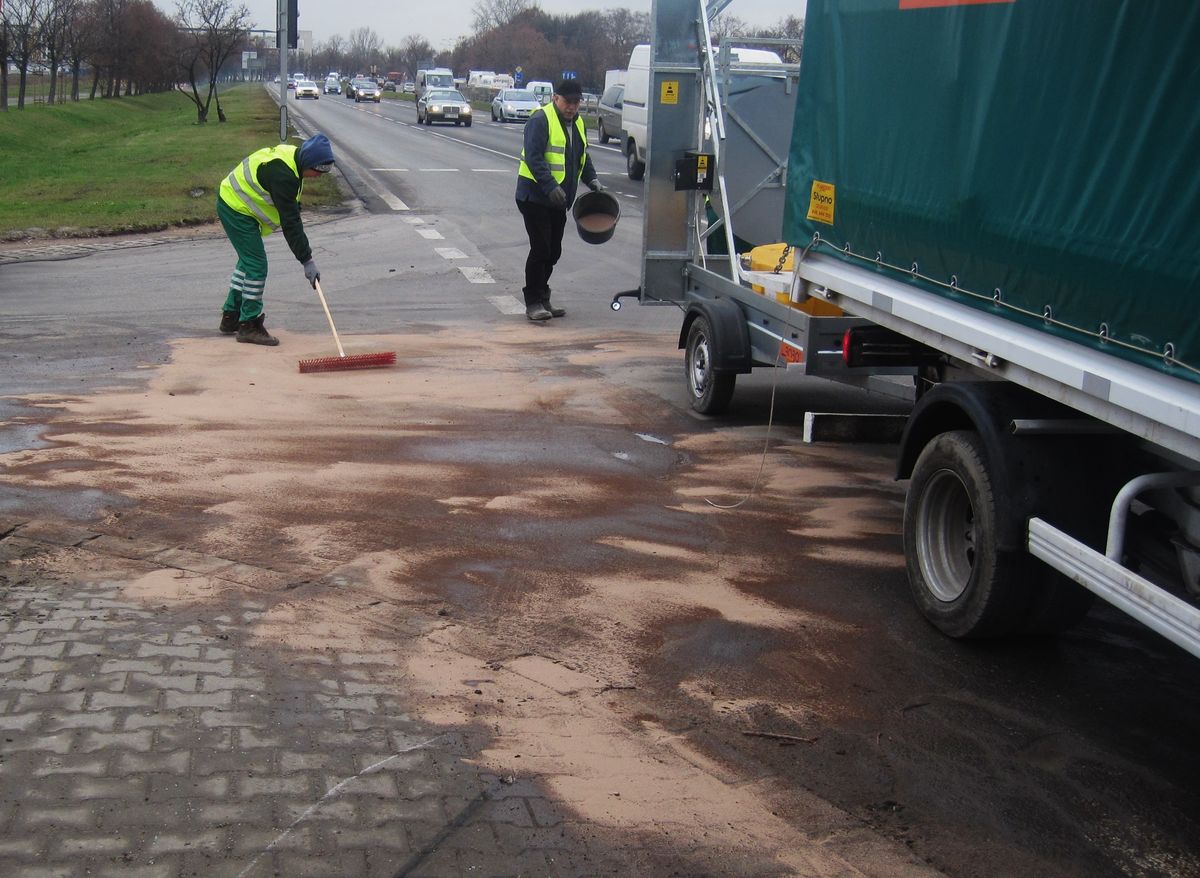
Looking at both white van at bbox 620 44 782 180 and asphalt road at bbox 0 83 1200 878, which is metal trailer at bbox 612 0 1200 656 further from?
white van at bbox 620 44 782 180

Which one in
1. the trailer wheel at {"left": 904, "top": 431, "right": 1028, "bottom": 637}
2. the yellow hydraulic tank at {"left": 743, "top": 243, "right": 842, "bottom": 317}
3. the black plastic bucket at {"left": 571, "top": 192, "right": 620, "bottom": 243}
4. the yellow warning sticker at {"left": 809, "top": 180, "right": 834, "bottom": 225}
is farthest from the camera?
the black plastic bucket at {"left": 571, "top": 192, "right": 620, "bottom": 243}

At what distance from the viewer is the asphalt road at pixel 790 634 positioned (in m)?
3.86

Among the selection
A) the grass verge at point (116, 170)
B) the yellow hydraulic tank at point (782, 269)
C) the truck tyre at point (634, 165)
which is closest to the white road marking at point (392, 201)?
the grass verge at point (116, 170)

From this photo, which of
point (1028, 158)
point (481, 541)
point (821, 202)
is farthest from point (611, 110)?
point (1028, 158)

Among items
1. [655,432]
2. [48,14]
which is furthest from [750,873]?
[48,14]

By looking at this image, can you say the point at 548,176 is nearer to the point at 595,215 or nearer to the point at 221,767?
the point at 595,215

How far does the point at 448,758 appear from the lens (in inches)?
155

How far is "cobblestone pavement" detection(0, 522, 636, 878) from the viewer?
11.1 feet

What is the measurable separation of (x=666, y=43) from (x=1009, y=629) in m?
5.88

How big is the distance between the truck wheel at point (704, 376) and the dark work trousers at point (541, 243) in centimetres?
328

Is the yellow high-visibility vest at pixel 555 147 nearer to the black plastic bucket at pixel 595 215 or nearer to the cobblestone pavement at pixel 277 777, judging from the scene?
the black plastic bucket at pixel 595 215

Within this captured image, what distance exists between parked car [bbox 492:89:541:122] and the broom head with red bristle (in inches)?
1870

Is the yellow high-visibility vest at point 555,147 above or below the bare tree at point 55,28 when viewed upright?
below

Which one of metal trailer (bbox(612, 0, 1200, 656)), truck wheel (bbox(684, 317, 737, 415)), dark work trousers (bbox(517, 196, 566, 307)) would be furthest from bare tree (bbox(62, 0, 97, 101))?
metal trailer (bbox(612, 0, 1200, 656))
